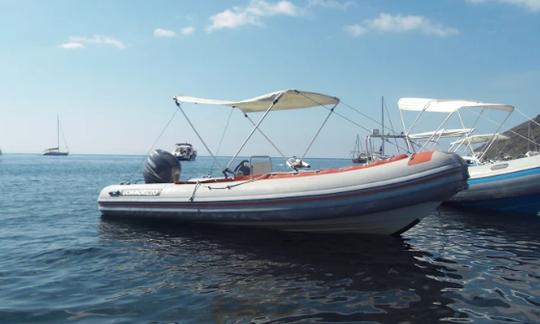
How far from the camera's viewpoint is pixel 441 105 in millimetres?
16453

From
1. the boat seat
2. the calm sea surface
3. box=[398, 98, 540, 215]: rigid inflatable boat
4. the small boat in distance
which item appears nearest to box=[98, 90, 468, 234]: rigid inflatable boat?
the calm sea surface

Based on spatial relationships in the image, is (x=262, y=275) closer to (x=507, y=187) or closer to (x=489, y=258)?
(x=489, y=258)

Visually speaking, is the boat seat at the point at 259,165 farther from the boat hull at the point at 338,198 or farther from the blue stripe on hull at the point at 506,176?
the blue stripe on hull at the point at 506,176

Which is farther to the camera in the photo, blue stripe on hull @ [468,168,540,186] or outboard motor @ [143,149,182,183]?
blue stripe on hull @ [468,168,540,186]

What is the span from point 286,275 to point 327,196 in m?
2.37

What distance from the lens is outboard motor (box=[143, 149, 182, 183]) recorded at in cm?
1325

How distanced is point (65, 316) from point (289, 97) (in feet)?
25.4

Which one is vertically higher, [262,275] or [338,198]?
[338,198]

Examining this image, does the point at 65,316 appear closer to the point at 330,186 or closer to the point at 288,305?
the point at 288,305

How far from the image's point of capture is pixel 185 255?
8953mm

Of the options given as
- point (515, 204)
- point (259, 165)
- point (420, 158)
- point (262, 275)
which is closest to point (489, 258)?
point (420, 158)

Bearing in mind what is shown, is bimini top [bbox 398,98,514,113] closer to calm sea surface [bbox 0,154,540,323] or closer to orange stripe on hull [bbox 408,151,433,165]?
calm sea surface [bbox 0,154,540,323]

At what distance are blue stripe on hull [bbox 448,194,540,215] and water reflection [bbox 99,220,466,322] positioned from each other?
22.9 ft

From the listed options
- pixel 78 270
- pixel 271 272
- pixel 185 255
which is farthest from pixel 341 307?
pixel 78 270
